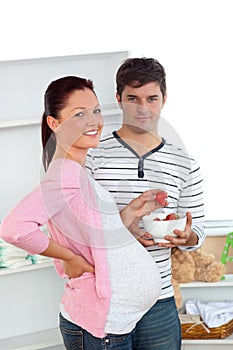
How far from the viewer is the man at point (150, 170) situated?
5.07 feet

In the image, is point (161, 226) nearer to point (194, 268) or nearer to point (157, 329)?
point (157, 329)

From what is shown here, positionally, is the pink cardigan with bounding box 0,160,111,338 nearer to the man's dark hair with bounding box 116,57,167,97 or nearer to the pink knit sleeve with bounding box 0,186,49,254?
the pink knit sleeve with bounding box 0,186,49,254

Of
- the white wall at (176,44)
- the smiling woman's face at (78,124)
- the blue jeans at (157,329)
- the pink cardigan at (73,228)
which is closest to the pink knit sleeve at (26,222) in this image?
the pink cardigan at (73,228)

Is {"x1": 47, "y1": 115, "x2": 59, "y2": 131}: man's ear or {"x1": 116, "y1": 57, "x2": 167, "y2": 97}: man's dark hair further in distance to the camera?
{"x1": 116, "y1": 57, "x2": 167, "y2": 97}: man's dark hair

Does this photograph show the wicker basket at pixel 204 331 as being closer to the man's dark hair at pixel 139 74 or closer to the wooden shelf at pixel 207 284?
the wooden shelf at pixel 207 284

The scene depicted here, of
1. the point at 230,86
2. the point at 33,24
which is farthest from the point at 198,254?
the point at 33,24

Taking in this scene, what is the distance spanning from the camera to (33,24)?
94.7 inches

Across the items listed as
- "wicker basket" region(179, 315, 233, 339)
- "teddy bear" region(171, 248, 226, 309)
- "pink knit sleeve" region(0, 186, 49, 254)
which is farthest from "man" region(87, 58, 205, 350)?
"wicker basket" region(179, 315, 233, 339)

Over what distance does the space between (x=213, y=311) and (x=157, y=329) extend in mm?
994

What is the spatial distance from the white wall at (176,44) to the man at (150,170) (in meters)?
0.88

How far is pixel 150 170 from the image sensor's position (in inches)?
61.6

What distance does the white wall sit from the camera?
2.41 meters

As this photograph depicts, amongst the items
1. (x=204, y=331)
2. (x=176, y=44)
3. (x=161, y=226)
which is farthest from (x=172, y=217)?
(x=176, y=44)

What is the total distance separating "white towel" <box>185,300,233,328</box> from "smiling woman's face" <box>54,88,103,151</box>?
50.2 inches
